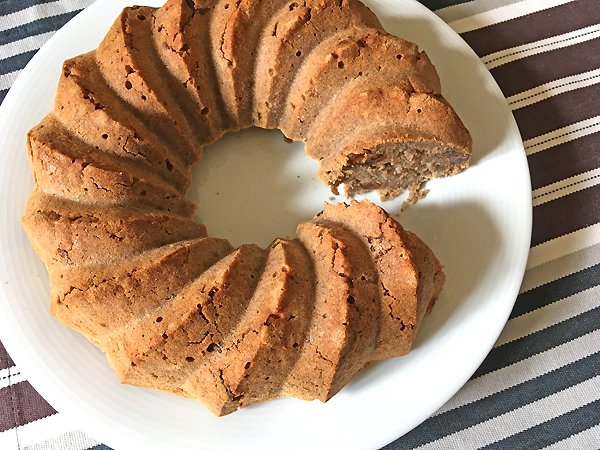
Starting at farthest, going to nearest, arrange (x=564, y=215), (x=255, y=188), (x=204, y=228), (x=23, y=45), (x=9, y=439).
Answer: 1. (x=23, y=45)
2. (x=564, y=215)
3. (x=255, y=188)
4. (x=9, y=439)
5. (x=204, y=228)

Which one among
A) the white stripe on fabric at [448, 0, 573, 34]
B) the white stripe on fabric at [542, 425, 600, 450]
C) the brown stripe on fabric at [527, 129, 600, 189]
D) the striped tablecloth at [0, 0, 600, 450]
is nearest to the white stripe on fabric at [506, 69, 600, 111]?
the striped tablecloth at [0, 0, 600, 450]

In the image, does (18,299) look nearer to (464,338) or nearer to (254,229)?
(254,229)

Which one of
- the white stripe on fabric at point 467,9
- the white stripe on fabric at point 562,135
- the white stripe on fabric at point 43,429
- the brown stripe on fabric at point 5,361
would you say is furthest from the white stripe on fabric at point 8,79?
the white stripe on fabric at point 562,135

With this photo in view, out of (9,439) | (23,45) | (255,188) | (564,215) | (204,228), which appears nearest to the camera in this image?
(204,228)

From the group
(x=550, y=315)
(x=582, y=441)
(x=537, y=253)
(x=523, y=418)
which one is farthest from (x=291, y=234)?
(x=582, y=441)

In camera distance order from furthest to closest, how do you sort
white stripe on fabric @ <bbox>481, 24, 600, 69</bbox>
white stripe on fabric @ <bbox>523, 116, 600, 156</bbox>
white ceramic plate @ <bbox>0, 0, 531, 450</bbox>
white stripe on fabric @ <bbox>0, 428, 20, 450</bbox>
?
white stripe on fabric @ <bbox>481, 24, 600, 69</bbox> → white stripe on fabric @ <bbox>523, 116, 600, 156</bbox> → white stripe on fabric @ <bbox>0, 428, 20, 450</bbox> → white ceramic plate @ <bbox>0, 0, 531, 450</bbox>

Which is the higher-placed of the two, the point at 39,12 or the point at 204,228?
the point at 39,12

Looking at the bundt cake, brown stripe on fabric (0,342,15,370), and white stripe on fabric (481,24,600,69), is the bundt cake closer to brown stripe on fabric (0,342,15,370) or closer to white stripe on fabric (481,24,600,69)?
brown stripe on fabric (0,342,15,370)

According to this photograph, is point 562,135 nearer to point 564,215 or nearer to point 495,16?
point 564,215
